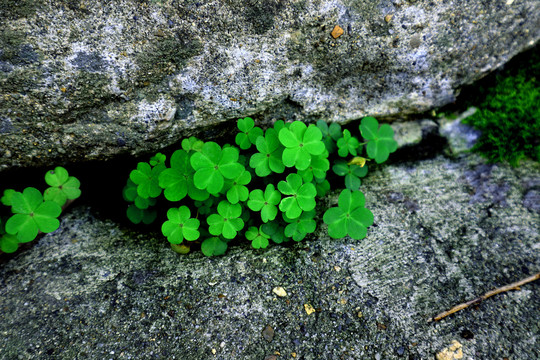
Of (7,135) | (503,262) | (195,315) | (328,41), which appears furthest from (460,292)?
(7,135)

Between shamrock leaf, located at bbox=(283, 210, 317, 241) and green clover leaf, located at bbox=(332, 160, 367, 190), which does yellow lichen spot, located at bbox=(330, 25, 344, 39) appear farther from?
shamrock leaf, located at bbox=(283, 210, 317, 241)

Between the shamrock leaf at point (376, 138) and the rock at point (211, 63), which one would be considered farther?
the shamrock leaf at point (376, 138)

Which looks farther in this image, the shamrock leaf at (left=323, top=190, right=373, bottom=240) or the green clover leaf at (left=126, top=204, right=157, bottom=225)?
the green clover leaf at (left=126, top=204, right=157, bottom=225)

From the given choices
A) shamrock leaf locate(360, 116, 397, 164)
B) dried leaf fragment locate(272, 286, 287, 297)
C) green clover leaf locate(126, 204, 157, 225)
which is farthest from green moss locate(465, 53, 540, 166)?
green clover leaf locate(126, 204, 157, 225)

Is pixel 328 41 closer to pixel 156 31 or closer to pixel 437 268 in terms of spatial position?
pixel 156 31

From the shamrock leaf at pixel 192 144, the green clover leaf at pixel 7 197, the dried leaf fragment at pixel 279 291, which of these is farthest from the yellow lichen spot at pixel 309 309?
the green clover leaf at pixel 7 197

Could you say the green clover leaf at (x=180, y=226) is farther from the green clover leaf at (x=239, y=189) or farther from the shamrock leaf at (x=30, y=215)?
the shamrock leaf at (x=30, y=215)
